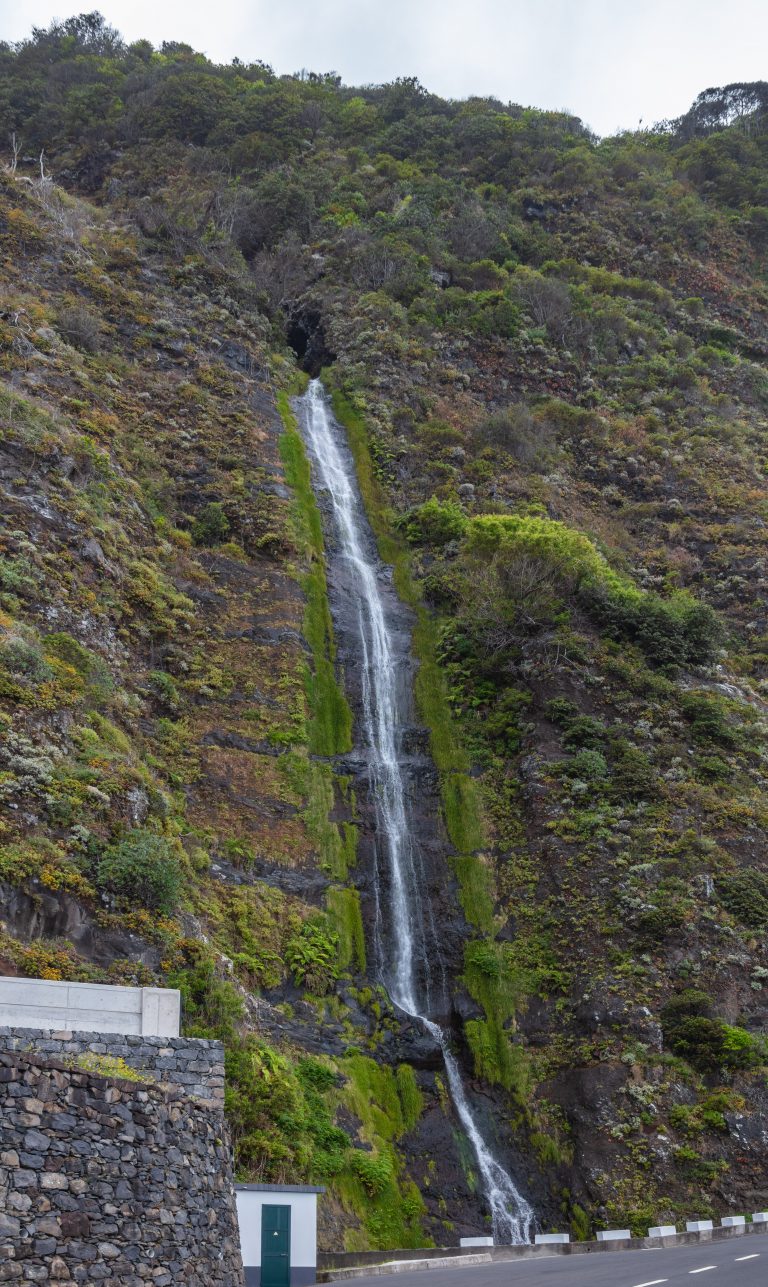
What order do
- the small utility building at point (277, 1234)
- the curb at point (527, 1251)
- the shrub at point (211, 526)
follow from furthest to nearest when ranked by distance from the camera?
the shrub at point (211, 526) < the curb at point (527, 1251) < the small utility building at point (277, 1234)

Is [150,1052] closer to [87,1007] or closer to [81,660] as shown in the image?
[87,1007]

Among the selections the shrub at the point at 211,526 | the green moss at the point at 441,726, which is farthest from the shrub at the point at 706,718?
the shrub at the point at 211,526

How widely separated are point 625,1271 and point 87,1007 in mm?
7308

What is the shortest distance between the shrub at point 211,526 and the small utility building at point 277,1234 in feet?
70.0

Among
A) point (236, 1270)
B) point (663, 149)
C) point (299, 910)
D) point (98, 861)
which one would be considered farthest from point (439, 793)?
point (663, 149)

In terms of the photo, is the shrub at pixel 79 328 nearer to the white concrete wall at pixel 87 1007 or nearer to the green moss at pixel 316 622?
the green moss at pixel 316 622

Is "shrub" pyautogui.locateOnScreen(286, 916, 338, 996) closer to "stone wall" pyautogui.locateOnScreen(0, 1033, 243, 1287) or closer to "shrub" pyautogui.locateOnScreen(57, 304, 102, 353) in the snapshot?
"stone wall" pyautogui.locateOnScreen(0, 1033, 243, 1287)

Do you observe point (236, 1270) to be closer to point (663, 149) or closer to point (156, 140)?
point (156, 140)

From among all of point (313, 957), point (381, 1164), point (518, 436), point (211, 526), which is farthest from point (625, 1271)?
point (518, 436)

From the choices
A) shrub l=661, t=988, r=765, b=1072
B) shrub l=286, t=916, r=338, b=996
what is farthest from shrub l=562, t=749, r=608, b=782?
shrub l=286, t=916, r=338, b=996

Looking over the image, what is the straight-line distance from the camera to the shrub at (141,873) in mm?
17531

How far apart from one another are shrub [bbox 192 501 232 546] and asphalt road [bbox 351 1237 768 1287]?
22.2 metres

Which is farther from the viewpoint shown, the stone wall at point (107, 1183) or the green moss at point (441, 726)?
the green moss at point (441, 726)

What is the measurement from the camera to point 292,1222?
1518cm
